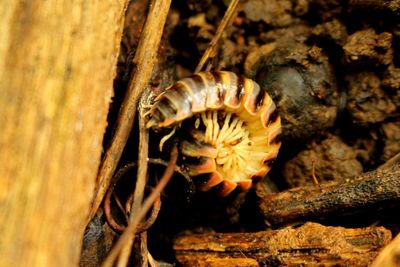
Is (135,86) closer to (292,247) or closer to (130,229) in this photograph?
(130,229)

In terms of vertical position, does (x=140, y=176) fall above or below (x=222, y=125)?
below

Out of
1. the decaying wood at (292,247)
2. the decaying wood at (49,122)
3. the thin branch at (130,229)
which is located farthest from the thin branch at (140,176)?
the decaying wood at (292,247)

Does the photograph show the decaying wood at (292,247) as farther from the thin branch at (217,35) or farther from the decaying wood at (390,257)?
the thin branch at (217,35)

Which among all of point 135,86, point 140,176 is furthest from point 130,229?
point 135,86

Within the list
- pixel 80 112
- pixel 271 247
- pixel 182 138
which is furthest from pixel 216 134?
pixel 80 112

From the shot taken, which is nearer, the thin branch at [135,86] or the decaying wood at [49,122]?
the decaying wood at [49,122]

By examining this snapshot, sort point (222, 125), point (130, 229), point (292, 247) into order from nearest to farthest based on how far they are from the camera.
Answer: point (130, 229)
point (292, 247)
point (222, 125)
